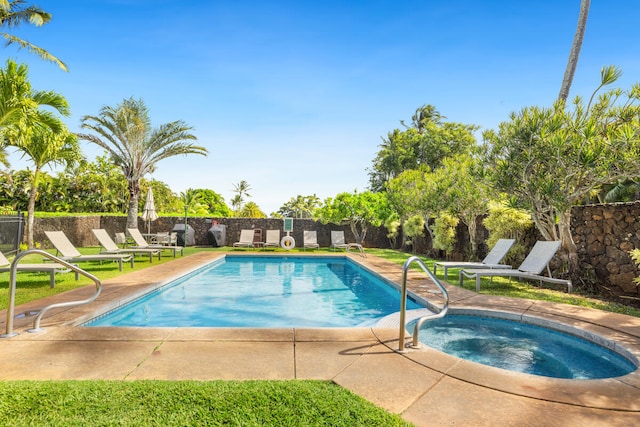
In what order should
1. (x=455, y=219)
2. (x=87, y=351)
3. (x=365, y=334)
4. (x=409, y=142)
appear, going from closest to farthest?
(x=87, y=351)
(x=365, y=334)
(x=455, y=219)
(x=409, y=142)

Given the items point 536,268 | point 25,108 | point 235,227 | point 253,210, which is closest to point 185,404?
point 536,268

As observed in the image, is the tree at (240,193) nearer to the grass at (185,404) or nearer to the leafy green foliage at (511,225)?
the leafy green foliage at (511,225)

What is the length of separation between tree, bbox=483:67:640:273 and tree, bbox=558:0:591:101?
3.00 metres

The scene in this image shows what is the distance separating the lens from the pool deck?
8.43 ft

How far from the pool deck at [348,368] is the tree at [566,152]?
12.1 ft

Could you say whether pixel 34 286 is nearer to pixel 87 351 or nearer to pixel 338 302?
pixel 87 351

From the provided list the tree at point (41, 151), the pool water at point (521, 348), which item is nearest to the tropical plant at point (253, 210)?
the tree at point (41, 151)

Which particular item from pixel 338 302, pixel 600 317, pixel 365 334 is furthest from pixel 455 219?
pixel 365 334

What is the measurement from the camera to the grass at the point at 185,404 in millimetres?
2355

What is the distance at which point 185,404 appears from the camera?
253 centimetres

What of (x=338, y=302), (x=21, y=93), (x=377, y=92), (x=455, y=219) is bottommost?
(x=338, y=302)

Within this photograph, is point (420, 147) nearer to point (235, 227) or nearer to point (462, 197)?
point (235, 227)

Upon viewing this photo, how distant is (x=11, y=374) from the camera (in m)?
3.00

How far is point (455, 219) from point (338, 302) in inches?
324
